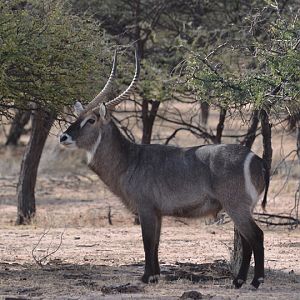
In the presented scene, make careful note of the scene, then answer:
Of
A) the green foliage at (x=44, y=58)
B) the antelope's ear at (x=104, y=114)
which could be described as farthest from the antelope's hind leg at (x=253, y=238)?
the green foliage at (x=44, y=58)

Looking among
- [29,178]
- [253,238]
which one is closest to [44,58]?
[253,238]

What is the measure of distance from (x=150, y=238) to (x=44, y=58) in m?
2.37

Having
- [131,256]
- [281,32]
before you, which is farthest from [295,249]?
[281,32]

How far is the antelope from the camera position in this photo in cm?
888

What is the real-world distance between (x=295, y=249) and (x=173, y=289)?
365cm

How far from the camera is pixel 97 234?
13852 millimetres

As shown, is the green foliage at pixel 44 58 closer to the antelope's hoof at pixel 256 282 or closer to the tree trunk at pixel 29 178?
the antelope's hoof at pixel 256 282

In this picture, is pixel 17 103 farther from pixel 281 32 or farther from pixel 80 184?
pixel 80 184

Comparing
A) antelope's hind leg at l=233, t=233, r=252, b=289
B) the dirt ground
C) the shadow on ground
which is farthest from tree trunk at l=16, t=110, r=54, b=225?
antelope's hind leg at l=233, t=233, r=252, b=289

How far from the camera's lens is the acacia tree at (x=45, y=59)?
383 inches

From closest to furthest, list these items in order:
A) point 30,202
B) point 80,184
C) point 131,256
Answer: point 131,256 < point 30,202 < point 80,184

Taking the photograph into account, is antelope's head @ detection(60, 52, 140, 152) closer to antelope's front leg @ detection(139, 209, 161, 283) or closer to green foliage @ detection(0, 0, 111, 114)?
green foliage @ detection(0, 0, 111, 114)

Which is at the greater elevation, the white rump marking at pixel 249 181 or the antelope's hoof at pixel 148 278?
the white rump marking at pixel 249 181

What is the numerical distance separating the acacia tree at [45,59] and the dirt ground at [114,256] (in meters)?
1.86
